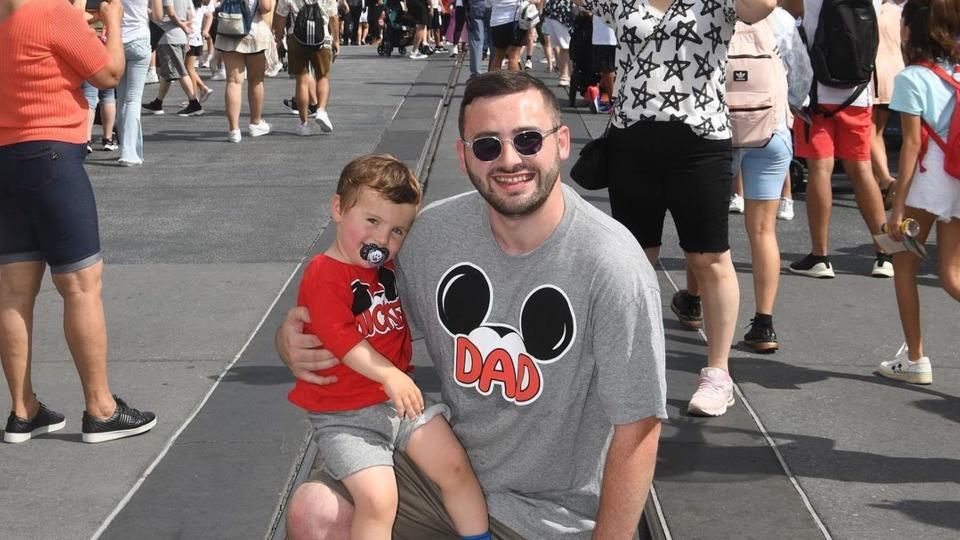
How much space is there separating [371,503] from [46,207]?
222 centimetres

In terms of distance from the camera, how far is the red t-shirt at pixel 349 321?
10.9 ft

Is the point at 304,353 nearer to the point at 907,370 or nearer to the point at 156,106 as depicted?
the point at 907,370

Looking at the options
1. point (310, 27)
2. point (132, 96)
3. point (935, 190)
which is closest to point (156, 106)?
point (310, 27)

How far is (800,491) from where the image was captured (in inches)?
180

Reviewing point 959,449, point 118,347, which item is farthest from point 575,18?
point 959,449

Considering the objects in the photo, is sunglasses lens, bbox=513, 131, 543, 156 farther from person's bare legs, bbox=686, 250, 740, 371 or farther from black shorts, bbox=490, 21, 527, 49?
black shorts, bbox=490, 21, 527, 49

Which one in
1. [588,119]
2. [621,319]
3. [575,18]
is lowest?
[588,119]

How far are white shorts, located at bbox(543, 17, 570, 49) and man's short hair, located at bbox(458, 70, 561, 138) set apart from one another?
14.7 meters

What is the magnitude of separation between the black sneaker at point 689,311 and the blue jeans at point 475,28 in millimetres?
11127

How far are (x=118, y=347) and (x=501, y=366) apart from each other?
356cm

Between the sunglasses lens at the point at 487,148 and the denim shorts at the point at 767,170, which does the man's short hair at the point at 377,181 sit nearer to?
the sunglasses lens at the point at 487,148

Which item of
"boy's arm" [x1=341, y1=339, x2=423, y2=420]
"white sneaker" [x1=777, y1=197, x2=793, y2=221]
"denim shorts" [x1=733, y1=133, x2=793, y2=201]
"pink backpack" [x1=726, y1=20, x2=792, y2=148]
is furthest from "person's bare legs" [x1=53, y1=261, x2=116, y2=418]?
"white sneaker" [x1=777, y1=197, x2=793, y2=221]

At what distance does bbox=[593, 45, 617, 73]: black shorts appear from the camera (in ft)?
48.5

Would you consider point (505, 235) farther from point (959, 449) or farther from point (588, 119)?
point (588, 119)
